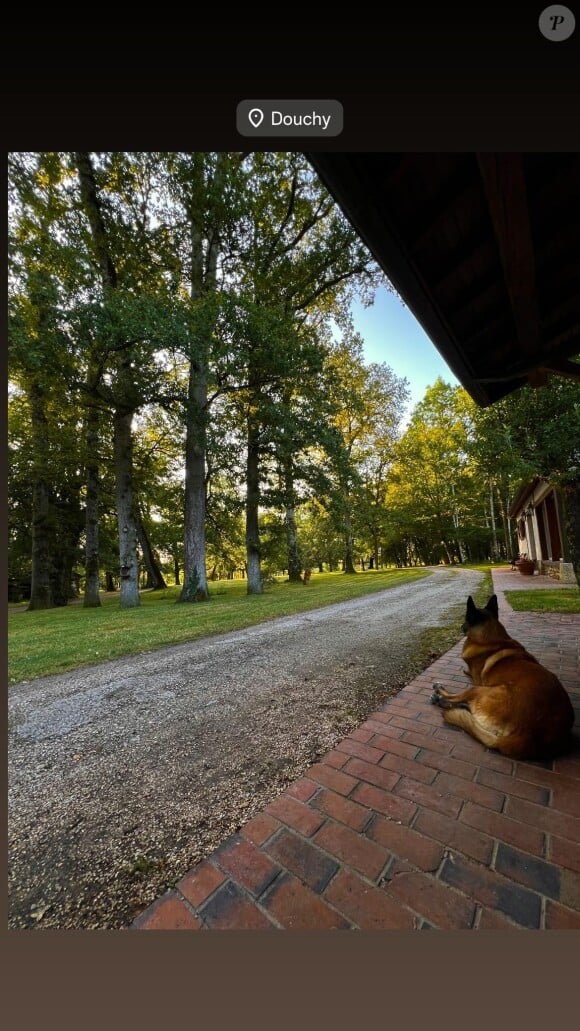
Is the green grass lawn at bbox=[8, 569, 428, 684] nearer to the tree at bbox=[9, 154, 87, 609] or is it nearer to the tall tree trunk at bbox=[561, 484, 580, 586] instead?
the tree at bbox=[9, 154, 87, 609]

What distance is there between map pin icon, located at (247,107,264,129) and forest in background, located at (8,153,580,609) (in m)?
0.77

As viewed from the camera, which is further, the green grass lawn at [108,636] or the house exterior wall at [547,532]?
the house exterior wall at [547,532]

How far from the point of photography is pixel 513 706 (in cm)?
180

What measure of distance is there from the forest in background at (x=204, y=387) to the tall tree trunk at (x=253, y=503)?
0.08 m

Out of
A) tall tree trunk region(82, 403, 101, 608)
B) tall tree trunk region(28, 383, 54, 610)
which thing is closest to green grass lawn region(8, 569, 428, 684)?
tall tree trunk region(82, 403, 101, 608)

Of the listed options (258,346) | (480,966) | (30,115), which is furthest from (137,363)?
(480,966)

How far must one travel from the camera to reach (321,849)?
3.96ft

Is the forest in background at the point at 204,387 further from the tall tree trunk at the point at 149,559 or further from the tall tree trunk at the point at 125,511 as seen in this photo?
the tall tree trunk at the point at 149,559

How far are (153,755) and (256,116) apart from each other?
2821 millimetres

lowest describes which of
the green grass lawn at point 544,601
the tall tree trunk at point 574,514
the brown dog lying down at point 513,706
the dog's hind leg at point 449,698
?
the green grass lawn at point 544,601

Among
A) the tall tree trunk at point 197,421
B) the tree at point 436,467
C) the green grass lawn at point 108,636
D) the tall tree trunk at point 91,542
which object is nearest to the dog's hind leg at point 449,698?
the green grass lawn at point 108,636

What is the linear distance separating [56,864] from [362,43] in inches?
108

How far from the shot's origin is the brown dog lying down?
1.68m

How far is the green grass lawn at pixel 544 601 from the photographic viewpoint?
217 inches
